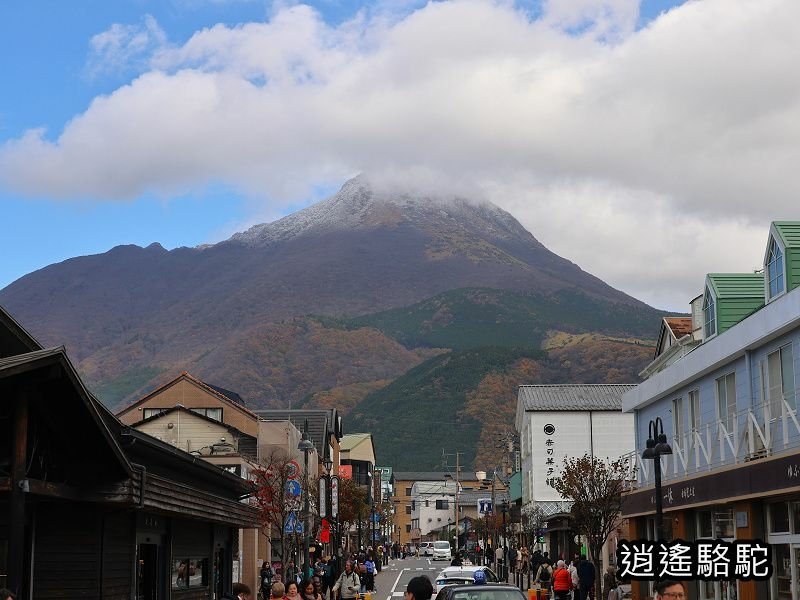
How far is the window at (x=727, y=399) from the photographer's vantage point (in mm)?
28812

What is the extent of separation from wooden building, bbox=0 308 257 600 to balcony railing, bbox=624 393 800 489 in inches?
485

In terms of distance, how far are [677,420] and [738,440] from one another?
769 centimetres

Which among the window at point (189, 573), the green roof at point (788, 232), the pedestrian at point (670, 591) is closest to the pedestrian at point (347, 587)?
the window at point (189, 573)

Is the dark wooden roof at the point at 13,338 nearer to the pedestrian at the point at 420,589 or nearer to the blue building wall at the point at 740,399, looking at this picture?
the pedestrian at the point at 420,589

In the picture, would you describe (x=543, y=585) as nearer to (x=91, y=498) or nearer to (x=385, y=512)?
(x=91, y=498)

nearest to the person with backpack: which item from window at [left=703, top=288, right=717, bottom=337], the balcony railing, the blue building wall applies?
the balcony railing

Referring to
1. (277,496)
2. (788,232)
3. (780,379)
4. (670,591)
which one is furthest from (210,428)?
(670,591)

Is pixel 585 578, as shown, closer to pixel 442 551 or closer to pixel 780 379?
pixel 780 379

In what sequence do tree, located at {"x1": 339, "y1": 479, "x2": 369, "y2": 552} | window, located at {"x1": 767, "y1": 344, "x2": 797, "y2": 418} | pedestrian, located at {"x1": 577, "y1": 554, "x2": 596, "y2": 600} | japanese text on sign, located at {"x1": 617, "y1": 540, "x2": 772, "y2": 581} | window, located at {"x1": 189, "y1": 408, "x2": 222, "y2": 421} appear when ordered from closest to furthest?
japanese text on sign, located at {"x1": 617, "y1": 540, "x2": 772, "y2": 581}
window, located at {"x1": 767, "y1": 344, "x2": 797, "y2": 418}
pedestrian, located at {"x1": 577, "y1": 554, "x2": 596, "y2": 600}
window, located at {"x1": 189, "y1": 408, "x2": 222, "y2": 421}
tree, located at {"x1": 339, "y1": 479, "x2": 369, "y2": 552}

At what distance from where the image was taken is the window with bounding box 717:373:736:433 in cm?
2881

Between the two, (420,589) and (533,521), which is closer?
(420,589)

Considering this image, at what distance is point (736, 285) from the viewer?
3341 centimetres

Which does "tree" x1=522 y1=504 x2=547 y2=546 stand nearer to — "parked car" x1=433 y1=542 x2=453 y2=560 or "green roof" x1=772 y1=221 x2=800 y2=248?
"parked car" x1=433 y1=542 x2=453 y2=560

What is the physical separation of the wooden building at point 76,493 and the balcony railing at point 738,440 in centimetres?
1231
